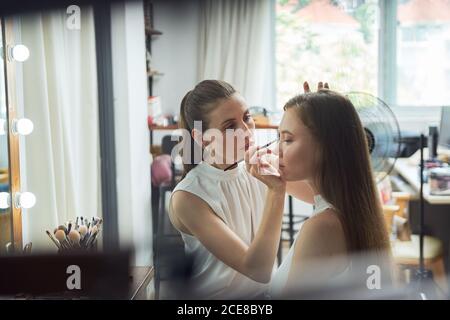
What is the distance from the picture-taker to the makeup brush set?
1132mm

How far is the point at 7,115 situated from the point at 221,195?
17.9 inches

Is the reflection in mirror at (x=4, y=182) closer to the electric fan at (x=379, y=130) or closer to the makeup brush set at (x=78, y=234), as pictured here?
the makeup brush set at (x=78, y=234)

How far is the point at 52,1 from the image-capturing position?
1.12m

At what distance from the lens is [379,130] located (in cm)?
109

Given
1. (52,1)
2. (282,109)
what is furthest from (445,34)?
(52,1)

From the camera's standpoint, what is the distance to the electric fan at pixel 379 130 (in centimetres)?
107

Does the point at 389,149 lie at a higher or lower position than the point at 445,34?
lower

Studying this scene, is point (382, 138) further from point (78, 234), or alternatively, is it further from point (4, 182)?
point (4, 182)

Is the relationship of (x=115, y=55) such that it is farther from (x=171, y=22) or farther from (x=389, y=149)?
(x=389, y=149)

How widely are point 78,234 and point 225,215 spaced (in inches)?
11.5

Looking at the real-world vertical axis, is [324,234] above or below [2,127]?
below

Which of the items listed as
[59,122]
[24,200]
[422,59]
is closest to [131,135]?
[59,122]

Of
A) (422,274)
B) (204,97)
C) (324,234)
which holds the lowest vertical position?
(422,274)

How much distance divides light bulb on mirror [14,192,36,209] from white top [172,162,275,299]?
0.29 meters
